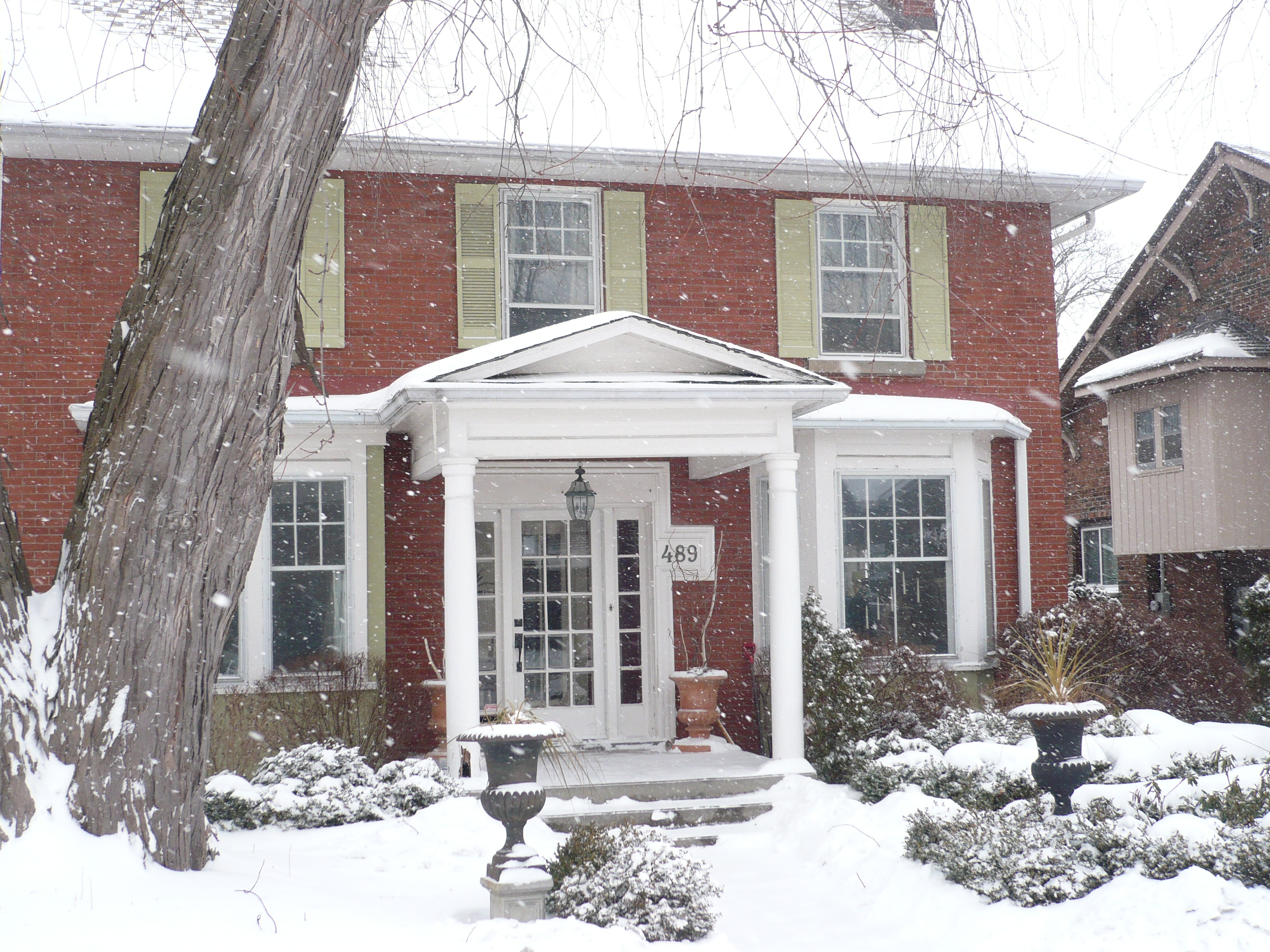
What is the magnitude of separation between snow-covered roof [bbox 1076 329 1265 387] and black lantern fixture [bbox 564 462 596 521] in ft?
25.9

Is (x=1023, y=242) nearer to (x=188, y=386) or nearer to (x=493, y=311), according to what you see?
(x=493, y=311)

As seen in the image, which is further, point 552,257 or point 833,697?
point 552,257

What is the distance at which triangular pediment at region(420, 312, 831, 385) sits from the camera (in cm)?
831

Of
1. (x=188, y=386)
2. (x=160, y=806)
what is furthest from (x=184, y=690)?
(x=188, y=386)

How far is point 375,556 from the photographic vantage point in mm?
9711

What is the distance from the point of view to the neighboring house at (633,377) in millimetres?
9539

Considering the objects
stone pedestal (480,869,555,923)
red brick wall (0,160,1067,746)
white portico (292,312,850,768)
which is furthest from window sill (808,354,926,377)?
stone pedestal (480,869,555,923)

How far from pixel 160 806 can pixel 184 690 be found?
48cm

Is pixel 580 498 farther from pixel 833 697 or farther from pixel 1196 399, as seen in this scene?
pixel 1196 399

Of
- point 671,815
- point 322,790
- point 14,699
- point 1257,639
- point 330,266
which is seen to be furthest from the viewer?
point 1257,639

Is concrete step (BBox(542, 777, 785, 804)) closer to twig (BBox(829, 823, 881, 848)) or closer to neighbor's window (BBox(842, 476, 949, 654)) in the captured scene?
twig (BBox(829, 823, 881, 848))

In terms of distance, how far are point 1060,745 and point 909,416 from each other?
4168 mm

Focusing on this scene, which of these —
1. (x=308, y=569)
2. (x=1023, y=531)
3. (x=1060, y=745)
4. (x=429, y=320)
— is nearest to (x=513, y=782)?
(x=1060, y=745)

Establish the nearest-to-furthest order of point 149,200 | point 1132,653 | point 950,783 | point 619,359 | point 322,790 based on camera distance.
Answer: point 322,790, point 950,783, point 619,359, point 149,200, point 1132,653
